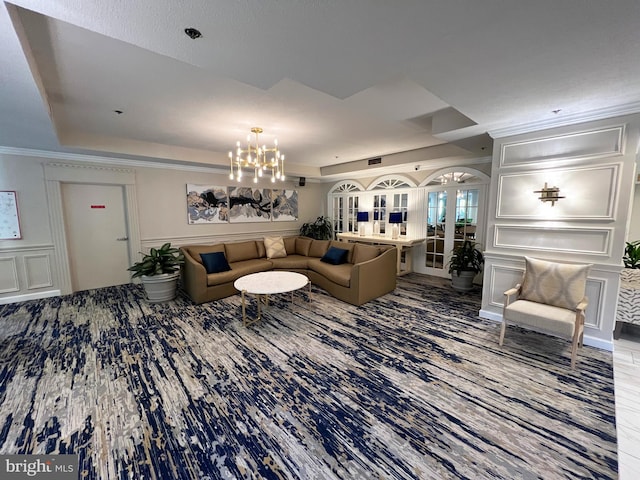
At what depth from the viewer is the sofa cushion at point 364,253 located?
4547mm

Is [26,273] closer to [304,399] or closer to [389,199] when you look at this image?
[304,399]

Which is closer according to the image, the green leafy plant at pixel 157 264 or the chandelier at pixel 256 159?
the chandelier at pixel 256 159

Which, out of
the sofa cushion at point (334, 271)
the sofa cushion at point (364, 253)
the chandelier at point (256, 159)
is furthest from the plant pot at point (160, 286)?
the sofa cushion at point (364, 253)

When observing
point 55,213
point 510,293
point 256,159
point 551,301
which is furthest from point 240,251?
point 551,301

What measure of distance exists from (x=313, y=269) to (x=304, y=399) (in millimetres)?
2998

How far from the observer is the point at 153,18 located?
130 cm

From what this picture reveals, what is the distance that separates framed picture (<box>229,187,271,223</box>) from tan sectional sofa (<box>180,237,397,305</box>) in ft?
3.06

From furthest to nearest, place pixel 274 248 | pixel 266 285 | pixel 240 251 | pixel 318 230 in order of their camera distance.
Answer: pixel 318 230 < pixel 274 248 < pixel 240 251 < pixel 266 285

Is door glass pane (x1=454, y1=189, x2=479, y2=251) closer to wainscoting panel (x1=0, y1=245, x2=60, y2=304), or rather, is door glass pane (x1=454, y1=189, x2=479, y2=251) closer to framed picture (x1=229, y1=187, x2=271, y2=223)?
framed picture (x1=229, y1=187, x2=271, y2=223)

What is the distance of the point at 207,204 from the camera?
5.58m

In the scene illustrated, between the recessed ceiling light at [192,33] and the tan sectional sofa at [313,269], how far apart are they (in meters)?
3.07

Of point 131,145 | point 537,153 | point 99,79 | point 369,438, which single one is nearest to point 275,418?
point 369,438

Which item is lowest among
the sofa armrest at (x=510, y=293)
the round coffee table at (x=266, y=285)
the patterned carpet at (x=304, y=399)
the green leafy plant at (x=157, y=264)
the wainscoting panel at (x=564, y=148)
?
the patterned carpet at (x=304, y=399)

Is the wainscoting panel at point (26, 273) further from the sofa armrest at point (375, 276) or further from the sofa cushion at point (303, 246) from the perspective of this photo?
the sofa armrest at point (375, 276)
